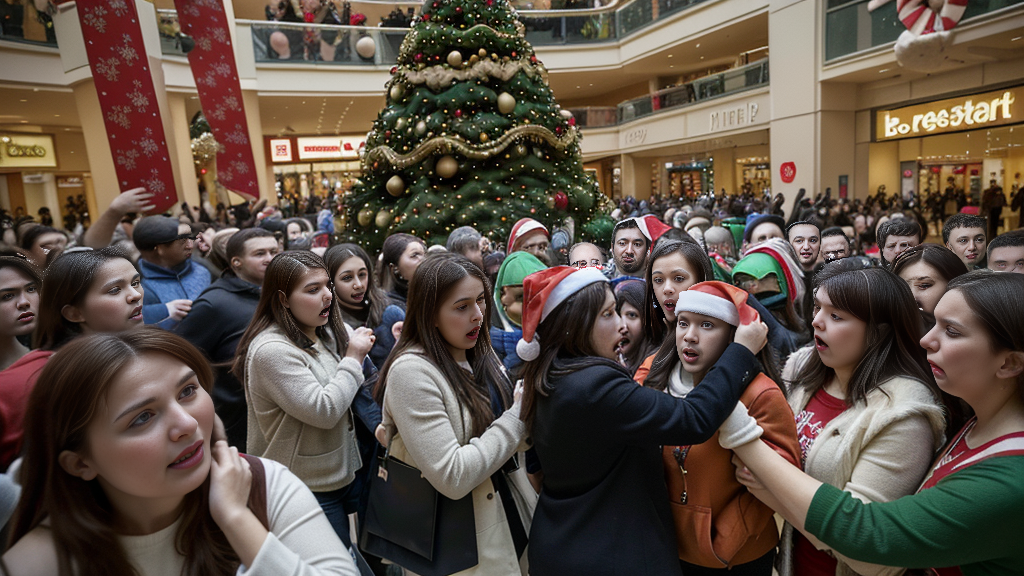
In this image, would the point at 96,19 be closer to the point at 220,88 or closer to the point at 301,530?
the point at 220,88

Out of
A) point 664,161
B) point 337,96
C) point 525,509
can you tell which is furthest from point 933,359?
point 664,161

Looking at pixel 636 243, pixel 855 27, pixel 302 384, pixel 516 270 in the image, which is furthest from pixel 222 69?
pixel 855 27

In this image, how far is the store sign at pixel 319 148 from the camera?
2367 centimetres

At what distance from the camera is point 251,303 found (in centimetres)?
303

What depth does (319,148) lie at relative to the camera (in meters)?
23.9

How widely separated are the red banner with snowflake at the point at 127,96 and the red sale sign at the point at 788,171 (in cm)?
1408

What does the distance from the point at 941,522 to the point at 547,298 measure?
42.0 inches

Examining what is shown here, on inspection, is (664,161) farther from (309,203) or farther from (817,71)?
(309,203)

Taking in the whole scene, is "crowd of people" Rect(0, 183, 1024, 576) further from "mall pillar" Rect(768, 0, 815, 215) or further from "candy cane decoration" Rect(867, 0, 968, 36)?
"mall pillar" Rect(768, 0, 815, 215)

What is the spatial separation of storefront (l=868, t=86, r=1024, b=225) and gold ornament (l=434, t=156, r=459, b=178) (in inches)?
465

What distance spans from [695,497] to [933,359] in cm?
72

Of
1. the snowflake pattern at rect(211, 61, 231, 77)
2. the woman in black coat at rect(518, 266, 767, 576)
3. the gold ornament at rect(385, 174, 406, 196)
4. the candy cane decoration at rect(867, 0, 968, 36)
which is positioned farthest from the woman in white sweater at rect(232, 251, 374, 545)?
the candy cane decoration at rect(867, 0, 968, 36)

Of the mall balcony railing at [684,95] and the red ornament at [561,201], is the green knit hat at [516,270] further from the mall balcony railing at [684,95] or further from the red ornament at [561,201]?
the mall balcony railing at [684,95]

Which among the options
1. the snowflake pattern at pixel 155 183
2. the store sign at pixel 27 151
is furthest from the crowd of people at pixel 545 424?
the store sign at pixel 27 151
